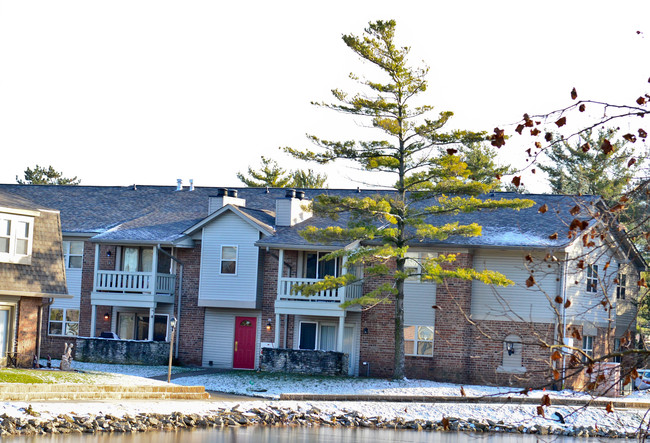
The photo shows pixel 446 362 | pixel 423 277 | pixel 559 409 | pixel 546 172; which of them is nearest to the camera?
pixel 559 409

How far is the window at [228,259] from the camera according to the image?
1374 inches

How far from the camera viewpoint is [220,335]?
3556 cm

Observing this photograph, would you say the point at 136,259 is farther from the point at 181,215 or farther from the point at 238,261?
the point at 238,261

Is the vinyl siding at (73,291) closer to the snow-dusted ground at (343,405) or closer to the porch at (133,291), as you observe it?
Answer: the porch at (133,291)

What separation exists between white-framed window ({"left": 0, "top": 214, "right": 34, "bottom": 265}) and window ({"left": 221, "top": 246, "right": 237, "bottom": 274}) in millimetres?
8850

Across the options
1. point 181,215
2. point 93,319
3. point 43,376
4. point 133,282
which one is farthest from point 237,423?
point 181,215

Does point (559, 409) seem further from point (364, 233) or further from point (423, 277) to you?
point (364, 233)

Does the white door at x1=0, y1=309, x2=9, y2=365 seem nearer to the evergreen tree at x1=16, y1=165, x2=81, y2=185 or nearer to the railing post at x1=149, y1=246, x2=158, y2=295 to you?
the railing post at x1=149, y1=246, x2=158, y2=295

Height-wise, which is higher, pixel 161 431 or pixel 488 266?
pixel 488 266

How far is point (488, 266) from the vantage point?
32.8m

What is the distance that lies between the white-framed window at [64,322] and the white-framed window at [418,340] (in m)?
13.7

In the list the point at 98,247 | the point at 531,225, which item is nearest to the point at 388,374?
the point at 531,225

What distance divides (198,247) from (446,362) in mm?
11049

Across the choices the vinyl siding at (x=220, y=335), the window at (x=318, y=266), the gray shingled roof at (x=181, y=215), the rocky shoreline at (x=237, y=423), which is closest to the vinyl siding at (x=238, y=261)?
the gray shingled roof at (x=181, y=215)
